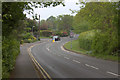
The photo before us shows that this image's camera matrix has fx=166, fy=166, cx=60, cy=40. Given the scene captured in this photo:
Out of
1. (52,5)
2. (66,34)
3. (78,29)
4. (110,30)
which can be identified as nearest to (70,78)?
(52,5)

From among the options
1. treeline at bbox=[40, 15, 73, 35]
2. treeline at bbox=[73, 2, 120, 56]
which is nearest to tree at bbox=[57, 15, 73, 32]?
treeline at bbox=[40, 15, 73, 35]

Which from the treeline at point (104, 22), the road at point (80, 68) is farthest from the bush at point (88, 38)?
the road at point (80, 68)

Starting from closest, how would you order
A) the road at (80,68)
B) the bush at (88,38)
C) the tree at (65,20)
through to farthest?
the road at (80,68)
the tree at (65,20)
the bush at (88,38)

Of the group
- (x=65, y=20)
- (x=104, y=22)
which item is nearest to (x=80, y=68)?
(x=104, y=22)

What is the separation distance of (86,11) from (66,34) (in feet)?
225

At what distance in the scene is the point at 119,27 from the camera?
16734 millimetres

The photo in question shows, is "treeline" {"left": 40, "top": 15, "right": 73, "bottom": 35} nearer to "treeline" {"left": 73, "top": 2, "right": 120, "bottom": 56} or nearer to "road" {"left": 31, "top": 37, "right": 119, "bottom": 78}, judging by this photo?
"treeline" {"left": 73, "top": 2, "right": 120, "bottom": 56}

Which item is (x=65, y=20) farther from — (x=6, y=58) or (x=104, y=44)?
(x=6, y=58)

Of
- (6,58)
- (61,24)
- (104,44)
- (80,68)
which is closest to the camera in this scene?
(6,58)

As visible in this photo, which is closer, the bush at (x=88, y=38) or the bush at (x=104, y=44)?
the bush at (x=104, y=44)

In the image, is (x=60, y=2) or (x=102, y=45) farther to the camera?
(x=102, y=45)

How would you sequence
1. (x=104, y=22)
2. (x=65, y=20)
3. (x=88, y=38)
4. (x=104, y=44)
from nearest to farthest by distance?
(x=104, y=22)
(x=104, y=44)
(x=88, y=38)
(x=65, y=20)

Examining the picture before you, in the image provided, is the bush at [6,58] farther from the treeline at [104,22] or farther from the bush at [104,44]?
the bush at [104,44]

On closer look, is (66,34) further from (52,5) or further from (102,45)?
(52,5)
